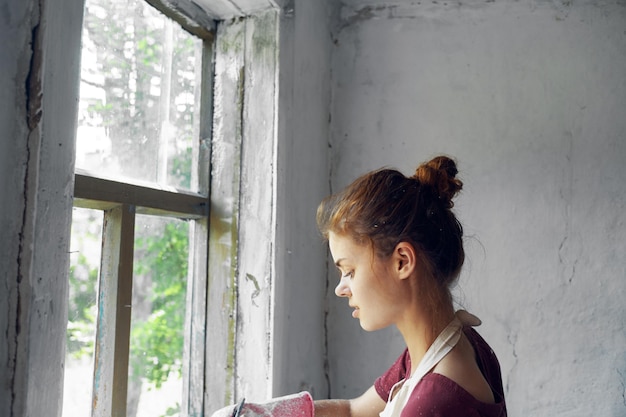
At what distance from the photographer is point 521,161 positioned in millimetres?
1613

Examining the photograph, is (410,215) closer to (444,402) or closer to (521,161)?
(444,402)

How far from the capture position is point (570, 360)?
1.54 m

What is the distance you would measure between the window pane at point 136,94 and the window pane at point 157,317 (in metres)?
0.13

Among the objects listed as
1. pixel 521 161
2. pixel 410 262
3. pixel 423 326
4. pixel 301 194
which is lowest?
pixel 423 326

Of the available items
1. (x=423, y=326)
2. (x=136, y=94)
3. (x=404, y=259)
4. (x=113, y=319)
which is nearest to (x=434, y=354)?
(x=423, y=326)

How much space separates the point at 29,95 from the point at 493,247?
1.29m

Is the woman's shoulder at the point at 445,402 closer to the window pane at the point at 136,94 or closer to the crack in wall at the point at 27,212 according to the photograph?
the crack in wall at the point at 27,212

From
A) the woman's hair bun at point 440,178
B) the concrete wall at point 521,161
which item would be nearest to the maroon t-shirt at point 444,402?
the woman's hair bun at point 440,178

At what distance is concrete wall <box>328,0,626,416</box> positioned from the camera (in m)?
1.54

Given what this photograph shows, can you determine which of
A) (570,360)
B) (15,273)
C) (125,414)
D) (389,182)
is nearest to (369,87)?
(389,182)

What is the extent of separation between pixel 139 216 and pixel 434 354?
0.68 meters

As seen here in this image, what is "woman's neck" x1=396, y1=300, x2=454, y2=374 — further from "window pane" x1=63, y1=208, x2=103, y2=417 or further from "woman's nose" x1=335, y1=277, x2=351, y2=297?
"window pane" x1=63, y1=208, x2=103, y2=417

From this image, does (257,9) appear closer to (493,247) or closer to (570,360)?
(493,247)

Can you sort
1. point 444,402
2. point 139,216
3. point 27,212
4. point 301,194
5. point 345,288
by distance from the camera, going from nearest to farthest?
point 27,212
point 444,402
point 345,288
point 139,216
point 301,194
